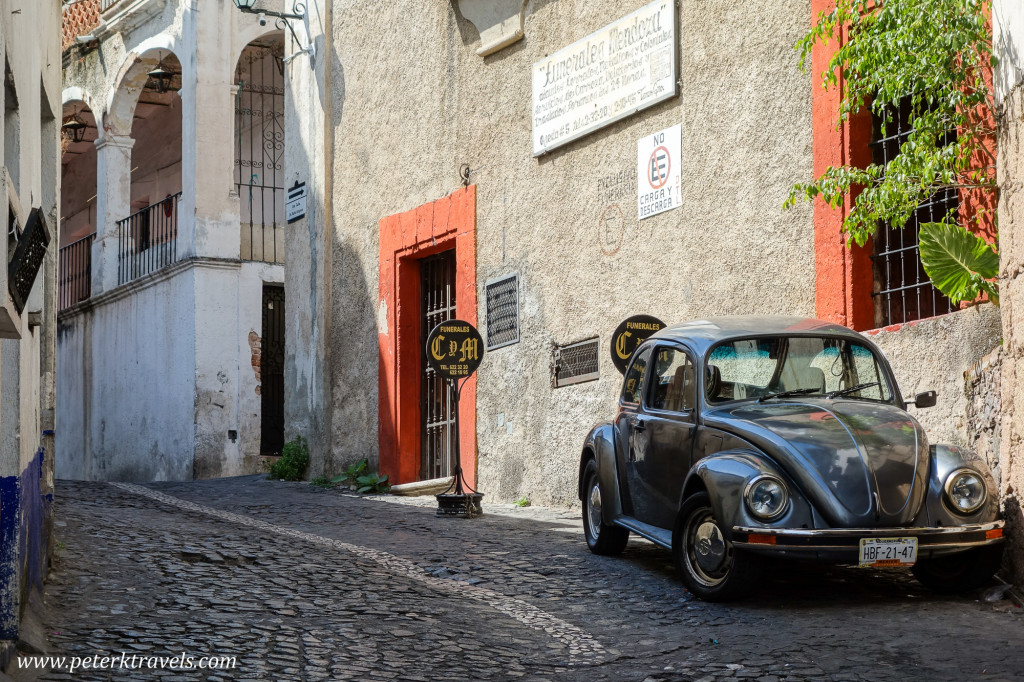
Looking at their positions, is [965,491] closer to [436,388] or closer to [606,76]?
[606,76]

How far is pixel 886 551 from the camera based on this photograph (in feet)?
21.3

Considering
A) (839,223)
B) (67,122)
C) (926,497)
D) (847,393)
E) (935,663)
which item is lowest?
(935,663)

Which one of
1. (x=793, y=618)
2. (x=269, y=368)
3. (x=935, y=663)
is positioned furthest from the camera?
(x=269, y=368)

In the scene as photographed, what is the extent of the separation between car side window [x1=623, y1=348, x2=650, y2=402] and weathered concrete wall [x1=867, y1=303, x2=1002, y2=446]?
5.49ft

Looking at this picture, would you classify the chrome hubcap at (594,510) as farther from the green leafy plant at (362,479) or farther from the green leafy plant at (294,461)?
the green leafy plant at (294,461)

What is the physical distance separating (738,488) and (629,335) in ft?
13.0

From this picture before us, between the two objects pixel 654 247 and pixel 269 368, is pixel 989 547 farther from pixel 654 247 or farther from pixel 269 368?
pixel 269 368

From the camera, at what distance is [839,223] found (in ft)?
31.4

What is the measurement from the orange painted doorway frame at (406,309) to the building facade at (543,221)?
1.1 inches

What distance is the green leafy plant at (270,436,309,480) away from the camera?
54.8 ft

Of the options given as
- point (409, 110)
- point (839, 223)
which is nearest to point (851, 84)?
point (839, 223)

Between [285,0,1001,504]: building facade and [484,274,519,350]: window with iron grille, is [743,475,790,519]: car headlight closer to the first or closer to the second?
A: [285,0,1001,504]: building facade

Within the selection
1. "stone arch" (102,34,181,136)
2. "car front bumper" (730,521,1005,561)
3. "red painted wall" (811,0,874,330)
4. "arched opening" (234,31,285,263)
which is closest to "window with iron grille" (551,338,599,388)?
"red painted wall" (811,0,874,330)

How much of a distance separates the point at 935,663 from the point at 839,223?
4.67m
